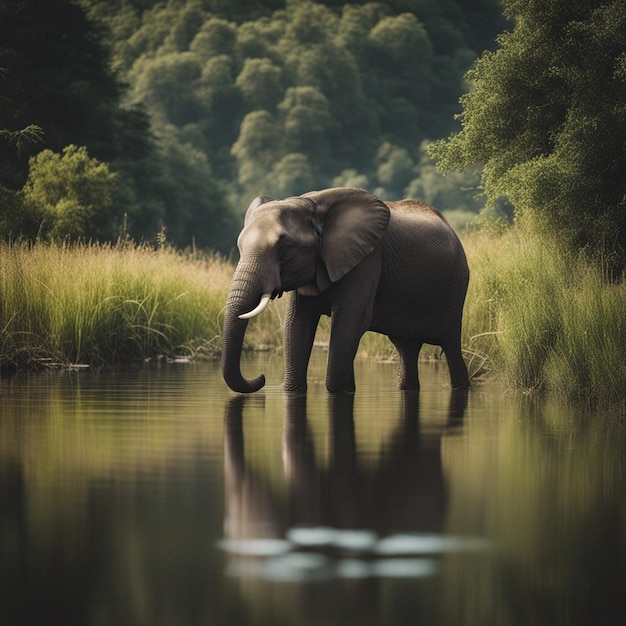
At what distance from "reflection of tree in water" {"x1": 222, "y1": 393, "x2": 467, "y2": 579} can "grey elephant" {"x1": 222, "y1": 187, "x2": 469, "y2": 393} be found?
3154 millimetres

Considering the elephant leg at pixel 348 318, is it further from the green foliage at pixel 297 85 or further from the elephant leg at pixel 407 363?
the green foliage at pixel 297 85

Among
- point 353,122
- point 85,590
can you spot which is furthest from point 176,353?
point 353,122

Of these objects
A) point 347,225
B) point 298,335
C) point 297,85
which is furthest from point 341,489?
point 297,85

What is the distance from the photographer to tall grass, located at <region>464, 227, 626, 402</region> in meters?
12.3

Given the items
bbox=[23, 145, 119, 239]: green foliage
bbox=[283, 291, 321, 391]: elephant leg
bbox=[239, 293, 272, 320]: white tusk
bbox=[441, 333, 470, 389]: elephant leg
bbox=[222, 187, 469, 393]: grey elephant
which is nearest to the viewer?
bbox=[239, 293, 272, 320]: white tusk

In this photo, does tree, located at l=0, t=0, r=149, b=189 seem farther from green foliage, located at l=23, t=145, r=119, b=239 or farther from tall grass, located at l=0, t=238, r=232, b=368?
tall grass, located at l=0, t=238, r=232, b=368

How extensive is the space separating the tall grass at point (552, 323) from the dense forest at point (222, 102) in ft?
66.8

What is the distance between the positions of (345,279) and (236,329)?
131 centimetres

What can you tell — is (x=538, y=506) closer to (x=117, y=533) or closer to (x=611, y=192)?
(x=117, y=533)

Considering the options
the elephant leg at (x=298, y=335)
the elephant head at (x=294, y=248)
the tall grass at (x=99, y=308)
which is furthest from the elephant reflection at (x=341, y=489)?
the tall grass at (x=99, y=308)

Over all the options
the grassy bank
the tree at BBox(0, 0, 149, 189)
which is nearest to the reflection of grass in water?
the grassy bank

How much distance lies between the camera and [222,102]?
101m

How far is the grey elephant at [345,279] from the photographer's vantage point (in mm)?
12570

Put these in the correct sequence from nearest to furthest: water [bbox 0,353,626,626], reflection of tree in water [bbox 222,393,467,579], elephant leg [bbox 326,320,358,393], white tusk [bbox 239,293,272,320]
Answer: water [bbox 0,353,626,626] < reflection of tree in water [bbox 222,393,467,579] < white tusk [bbox 239,293,272,320] < elephant leg [bbox 326,320,358,393]
